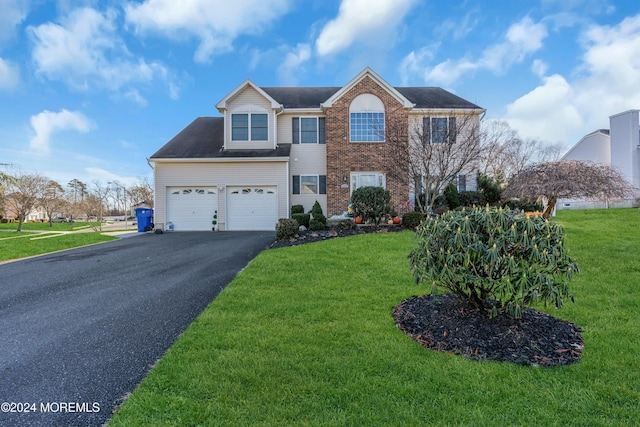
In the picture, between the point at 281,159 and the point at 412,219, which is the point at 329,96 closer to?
the point at 281,159

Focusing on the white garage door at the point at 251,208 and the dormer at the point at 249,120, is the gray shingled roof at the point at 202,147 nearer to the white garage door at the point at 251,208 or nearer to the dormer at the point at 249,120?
the dormer at the point at 249,120

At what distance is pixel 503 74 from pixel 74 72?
18.4 metres

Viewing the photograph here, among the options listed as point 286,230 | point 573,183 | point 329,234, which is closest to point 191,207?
point 286,230

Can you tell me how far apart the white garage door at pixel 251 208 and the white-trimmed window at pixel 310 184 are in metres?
1.43

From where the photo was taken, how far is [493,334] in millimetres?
3383

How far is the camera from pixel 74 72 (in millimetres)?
12969

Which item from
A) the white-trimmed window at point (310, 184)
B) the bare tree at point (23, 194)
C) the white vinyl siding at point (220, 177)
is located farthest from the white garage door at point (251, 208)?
the bare tree at point (23, 194)

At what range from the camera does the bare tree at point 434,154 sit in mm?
12469

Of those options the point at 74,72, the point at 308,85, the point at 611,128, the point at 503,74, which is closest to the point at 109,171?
the point at 74,72

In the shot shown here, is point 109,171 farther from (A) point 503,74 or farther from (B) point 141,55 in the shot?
(A) point 503,74

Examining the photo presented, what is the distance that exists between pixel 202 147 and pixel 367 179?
8952mm

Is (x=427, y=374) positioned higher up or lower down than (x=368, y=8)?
lower down

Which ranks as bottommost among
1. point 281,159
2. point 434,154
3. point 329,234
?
point 329,234

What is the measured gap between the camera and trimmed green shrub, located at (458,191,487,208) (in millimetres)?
15363
